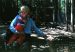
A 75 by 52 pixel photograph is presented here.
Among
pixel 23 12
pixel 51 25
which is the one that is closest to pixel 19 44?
pixel 23 12

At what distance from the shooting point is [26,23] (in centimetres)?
556

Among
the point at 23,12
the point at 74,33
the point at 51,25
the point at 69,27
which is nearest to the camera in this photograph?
the point at 23,12

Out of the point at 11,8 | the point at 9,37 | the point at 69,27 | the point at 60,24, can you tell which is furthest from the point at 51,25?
the point at 9,37

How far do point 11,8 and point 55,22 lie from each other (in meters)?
2.83

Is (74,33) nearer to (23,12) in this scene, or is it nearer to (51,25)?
(51,25)

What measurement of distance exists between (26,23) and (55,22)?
39.9 feet

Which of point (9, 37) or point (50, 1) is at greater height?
point (9, 37)

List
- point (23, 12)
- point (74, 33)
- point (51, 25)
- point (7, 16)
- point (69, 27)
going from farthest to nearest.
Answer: point (7, 16) → point (51, 25) → point (69, 27) → point (74, 33) → point (23, 12)

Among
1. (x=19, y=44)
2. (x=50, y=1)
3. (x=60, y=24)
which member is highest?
(x=19, y=44)

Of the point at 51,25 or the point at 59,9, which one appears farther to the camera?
the point at 59,9

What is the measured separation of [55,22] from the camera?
17.6 metres

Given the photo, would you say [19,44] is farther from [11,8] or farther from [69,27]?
[11,8]

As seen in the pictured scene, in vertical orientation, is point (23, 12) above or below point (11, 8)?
above

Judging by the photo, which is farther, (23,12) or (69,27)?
(69,27)
